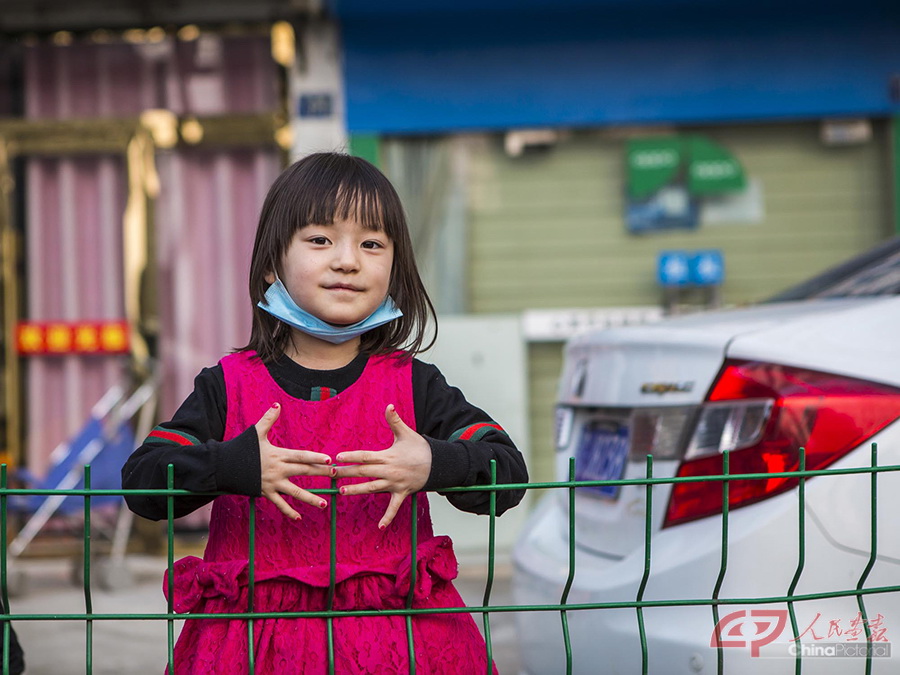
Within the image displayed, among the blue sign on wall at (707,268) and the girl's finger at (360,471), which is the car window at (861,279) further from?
the blue sign on wall at (707,268)

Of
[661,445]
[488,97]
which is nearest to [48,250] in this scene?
[488,97]

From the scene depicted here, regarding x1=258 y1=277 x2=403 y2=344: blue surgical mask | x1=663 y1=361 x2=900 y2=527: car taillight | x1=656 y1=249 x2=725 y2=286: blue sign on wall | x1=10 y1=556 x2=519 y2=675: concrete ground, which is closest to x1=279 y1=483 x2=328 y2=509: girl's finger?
x1=258 y1=277 x2=403 y2=344: blue surgical mask

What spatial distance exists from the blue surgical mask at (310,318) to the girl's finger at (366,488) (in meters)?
0.32

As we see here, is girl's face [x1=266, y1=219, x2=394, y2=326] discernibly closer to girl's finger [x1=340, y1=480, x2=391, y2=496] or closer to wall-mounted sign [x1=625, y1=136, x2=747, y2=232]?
girl's finger [x1=340, y1=480, x2=391, y2=496]

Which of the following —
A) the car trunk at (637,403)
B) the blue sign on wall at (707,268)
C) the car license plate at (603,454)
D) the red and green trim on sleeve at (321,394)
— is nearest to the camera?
the red and green trim on sleeve at (321,394)

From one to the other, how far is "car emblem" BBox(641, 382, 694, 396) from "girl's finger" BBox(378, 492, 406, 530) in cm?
92

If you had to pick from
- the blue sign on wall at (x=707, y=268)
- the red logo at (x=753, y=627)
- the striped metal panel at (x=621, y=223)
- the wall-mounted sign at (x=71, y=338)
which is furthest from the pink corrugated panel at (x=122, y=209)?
the red logo at (x=753, y=627)

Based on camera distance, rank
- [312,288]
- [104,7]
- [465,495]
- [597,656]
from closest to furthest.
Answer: [465,495], [312,288], [597,656], [104,7]

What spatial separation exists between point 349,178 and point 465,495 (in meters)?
0.56

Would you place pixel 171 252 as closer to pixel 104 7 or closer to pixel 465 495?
pixel 104 7

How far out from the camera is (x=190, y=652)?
1.66 metres

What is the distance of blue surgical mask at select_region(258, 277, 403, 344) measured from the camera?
5.80 ft

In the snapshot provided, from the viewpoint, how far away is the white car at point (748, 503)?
1.99m
